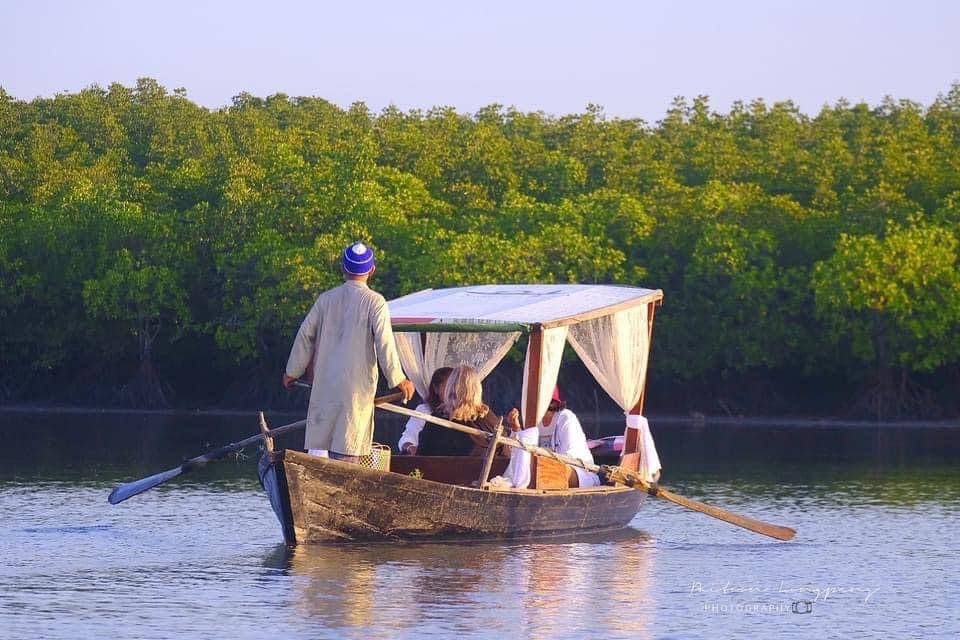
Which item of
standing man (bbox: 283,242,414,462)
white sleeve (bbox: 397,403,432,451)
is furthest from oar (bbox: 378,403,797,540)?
standing man (bbox: 283,242,414,462)

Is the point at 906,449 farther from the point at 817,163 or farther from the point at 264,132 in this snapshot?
the point at 264,132

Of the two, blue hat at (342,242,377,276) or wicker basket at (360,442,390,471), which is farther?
wicker basket at (360,442,390,471)

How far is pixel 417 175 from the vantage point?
178ft

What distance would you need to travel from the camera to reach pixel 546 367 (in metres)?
16.6

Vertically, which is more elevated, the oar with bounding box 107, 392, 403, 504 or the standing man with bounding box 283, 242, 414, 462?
the standing man with bounding box 283, 242, 414, 462

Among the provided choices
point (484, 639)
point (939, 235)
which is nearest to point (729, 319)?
point (939, 235)

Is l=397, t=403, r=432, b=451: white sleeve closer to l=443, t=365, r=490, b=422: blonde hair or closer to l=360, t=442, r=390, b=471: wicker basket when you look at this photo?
l=443, t=365, r=490, b=422: blonde hair

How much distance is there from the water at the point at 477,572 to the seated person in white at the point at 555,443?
665 millimetres

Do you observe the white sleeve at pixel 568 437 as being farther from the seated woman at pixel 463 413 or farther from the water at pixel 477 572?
the water at pixel 477 572

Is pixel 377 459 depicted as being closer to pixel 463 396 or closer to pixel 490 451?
pixel 490 451

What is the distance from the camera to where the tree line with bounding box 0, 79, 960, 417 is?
1742 inches

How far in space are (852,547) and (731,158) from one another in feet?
119

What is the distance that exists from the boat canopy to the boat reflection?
1666mm

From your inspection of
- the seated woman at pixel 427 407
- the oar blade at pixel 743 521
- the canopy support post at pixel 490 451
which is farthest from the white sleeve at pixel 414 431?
the oar blade at pixel 743 521
